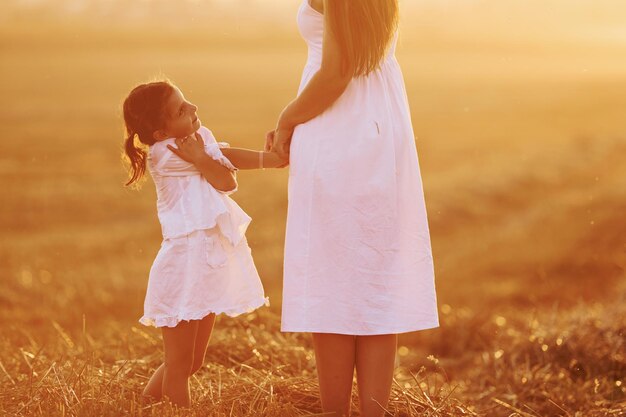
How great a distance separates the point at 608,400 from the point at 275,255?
8573 mm

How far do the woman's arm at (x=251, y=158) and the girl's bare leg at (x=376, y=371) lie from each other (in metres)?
0.68

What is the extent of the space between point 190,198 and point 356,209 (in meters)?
0.58

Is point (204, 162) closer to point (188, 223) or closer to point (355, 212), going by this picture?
point (188, 223)

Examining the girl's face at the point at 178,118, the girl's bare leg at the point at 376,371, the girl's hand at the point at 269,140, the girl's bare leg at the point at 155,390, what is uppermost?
the girl's face at the point at 178,118

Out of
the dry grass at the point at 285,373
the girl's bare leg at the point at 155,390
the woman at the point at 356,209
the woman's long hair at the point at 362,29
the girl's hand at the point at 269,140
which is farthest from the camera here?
the dry grass at the point at 285,373

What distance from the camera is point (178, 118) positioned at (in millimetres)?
3789

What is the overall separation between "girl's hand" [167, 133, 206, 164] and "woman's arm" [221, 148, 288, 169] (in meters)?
0.08

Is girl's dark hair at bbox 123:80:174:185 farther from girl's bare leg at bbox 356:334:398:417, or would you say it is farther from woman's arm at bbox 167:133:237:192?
girl's bare leg at bbox 356:334:398:417

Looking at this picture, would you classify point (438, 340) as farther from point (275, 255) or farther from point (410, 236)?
point (275, 255)

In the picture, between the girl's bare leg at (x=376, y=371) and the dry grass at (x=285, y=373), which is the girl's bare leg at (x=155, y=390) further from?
the girl's bare leg at (x=376, y=371)

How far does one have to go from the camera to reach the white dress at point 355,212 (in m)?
3.68

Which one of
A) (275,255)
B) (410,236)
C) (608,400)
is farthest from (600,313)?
(275,255)

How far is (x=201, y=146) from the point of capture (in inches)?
150

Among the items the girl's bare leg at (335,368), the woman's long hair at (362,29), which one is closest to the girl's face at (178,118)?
the woman's long hair at (362,29)
